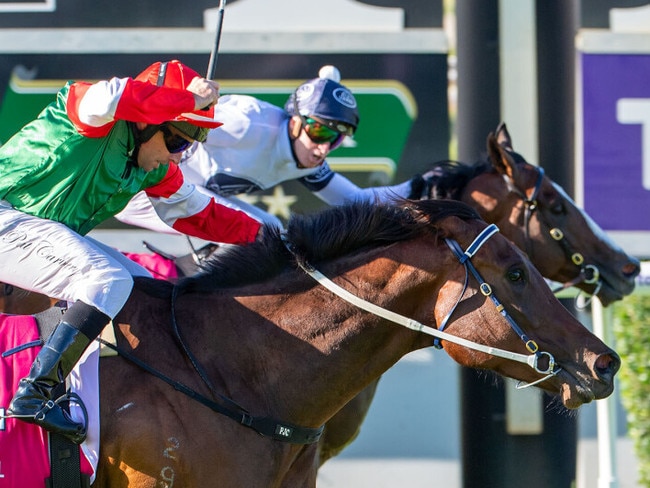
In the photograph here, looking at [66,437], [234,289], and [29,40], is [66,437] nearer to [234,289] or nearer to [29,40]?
[234,289]

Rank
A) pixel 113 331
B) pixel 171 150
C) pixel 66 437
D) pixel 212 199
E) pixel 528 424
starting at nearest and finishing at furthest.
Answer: pixel 66 437 → pixel 113 331 → pixel 171 150 → pixel 212 199 → pixel 528 424

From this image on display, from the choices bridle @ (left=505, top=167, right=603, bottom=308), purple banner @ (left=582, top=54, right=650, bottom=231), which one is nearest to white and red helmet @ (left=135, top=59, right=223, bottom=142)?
bridle @ (left=505, top=167, right=603, bottom=308)

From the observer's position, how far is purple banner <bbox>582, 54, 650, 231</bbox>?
596cm

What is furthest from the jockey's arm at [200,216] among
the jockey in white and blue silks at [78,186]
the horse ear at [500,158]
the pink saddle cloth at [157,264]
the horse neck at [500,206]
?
the horse ear at [500,158]

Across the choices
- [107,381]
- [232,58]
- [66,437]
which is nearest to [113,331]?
[107,381]

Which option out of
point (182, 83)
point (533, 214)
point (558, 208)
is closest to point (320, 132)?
point (533, 214)

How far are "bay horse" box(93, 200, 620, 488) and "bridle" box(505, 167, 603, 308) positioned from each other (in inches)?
64.1

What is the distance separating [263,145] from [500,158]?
47.1 inches

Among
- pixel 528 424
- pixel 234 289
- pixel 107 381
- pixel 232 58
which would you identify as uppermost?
pixel 232 58

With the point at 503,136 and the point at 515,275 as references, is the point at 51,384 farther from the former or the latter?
the point at 503,136

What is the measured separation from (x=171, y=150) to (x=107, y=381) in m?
0.86

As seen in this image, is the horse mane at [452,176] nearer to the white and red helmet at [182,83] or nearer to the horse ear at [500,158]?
the horse ear at [500,158]

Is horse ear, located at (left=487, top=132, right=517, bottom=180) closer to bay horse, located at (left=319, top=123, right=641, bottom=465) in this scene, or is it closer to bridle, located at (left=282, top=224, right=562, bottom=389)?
bay horse, located at (left=319, top=123, right=641, bottom=465)

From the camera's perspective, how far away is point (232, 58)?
5984 millimetres
